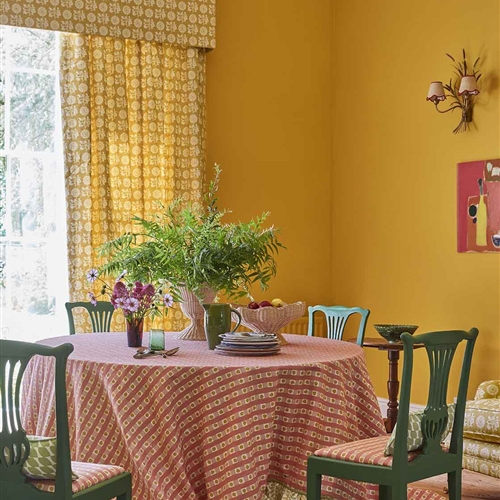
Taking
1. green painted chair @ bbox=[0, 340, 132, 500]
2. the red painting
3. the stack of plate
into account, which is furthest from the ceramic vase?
the red painting

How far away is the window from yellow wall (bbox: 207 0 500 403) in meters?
1.20

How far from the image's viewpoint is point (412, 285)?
6.15 m

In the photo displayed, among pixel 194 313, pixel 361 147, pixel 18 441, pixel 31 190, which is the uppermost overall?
pixel 361 147

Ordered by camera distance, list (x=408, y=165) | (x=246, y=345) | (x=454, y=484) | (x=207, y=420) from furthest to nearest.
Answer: (x=408, y=165) → (x=246, y=345) → (x=454, y=484) → (x=207, y=420)

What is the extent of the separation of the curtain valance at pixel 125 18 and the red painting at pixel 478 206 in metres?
2.07

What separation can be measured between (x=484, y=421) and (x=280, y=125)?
3014 mm

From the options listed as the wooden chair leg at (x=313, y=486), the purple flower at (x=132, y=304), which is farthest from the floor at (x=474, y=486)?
the purple flower at (x=132, y=304)

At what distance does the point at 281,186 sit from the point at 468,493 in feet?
9.74

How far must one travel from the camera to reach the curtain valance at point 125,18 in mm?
5527

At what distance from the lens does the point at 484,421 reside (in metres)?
4.53

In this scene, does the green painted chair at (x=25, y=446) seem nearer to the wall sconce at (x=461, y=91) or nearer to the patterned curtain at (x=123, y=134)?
the patterned curtain at (x=123, y=134)

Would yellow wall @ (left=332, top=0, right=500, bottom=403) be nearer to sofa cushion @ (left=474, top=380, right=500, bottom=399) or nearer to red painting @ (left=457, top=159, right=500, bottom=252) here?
red painting @ (left=457, top=159, right=500, bottom=252)

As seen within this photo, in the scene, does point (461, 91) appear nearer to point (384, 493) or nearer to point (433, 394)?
point (433, 394)

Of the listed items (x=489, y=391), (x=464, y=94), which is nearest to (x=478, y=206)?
(x=464, y=94)
